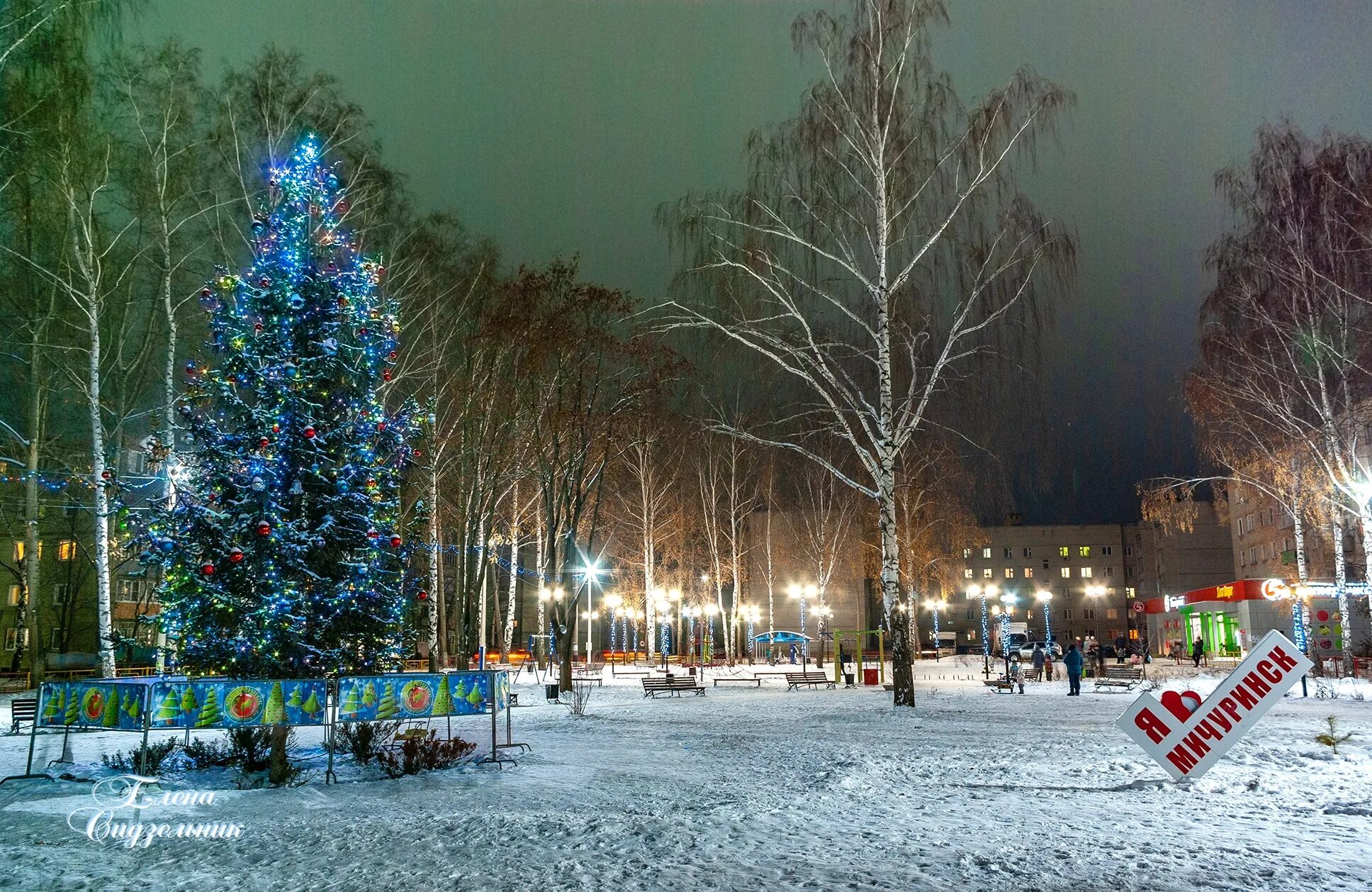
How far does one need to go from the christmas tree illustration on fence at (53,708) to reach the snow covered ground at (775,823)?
73cm

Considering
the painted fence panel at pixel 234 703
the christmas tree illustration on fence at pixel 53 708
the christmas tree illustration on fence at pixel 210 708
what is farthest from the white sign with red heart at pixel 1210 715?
the christmas tree illustration on fence at pixel 53 708

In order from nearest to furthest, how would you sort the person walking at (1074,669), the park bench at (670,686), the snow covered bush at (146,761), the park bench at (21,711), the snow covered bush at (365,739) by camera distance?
1. the snow covered bush at (146,761)
2. the snow covered bush at (365,739)
3. the park bench at (21,711)
4. the person walking at (1074,669)
5. the park bench at (670,686)

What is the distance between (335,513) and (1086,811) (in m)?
9.02

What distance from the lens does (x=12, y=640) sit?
46.5 meters

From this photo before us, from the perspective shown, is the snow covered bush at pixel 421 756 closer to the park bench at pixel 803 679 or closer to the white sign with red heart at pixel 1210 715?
the white sign with red heart at pixel 1210 715

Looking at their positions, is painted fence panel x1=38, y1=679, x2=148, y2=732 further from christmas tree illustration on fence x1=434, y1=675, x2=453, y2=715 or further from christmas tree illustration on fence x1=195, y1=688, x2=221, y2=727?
christmas tree illustration on fence x1=434, y1=675, x2=453, y2=715

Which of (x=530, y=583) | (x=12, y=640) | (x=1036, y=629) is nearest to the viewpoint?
(x=12, y=640)

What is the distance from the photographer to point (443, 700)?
12.1 m

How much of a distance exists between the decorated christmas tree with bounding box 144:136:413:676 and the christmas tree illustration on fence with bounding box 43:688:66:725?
1.31 m

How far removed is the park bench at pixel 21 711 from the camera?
16.9 metres

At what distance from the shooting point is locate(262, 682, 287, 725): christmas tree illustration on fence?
1102cm

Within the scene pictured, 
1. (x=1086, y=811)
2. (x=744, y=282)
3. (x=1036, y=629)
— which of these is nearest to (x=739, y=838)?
(x=1086, y=811)

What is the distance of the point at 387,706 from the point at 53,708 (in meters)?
3.82

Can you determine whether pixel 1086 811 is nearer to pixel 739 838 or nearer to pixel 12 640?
pixel 739 838
